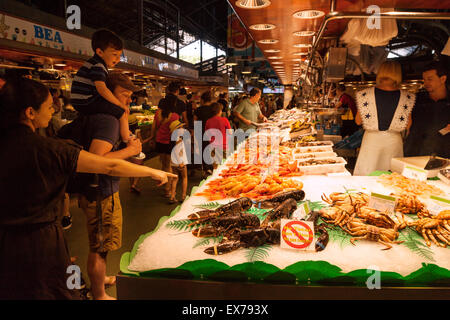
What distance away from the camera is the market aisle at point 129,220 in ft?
10.6

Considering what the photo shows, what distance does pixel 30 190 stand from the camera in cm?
134

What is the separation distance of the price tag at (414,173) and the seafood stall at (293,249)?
285mm

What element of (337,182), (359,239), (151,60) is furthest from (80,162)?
(151,60)

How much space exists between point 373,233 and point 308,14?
285cm

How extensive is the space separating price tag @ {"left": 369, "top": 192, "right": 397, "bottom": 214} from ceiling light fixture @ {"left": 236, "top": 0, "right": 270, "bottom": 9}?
217 cm

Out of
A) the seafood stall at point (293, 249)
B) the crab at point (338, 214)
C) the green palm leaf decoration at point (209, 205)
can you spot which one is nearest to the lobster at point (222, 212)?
the seafood stall at point (293, 249)

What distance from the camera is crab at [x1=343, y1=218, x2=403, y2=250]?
160cm

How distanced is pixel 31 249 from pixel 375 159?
11.5ft

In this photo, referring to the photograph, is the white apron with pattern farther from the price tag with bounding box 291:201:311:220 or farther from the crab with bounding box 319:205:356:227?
the price tag with bounding box 291:201:311:220

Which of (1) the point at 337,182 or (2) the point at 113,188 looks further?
(1) the point at 337,182

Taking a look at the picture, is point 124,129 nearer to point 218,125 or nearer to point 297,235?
point 297,235

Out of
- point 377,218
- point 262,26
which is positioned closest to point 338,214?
point 377,218

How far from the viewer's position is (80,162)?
144cm
